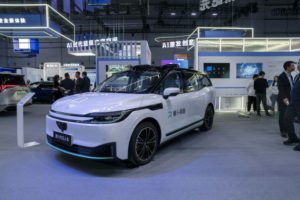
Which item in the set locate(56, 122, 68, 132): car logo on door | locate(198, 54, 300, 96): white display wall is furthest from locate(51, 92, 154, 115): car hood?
locate(198, 54, 300, 96): white display wall

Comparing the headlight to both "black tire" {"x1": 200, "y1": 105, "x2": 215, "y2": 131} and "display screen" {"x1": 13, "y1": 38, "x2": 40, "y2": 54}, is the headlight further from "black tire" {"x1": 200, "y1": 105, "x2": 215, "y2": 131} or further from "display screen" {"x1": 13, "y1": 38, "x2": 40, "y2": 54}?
"display screen" {"x1": 13, "y1": 38, "x2": 40, "y2": 54}

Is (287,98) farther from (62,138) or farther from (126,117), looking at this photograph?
(62,138)

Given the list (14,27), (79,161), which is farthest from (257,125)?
(14,27)

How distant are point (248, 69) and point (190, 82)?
5724 mm

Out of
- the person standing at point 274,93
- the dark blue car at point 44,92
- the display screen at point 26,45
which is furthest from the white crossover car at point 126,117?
the display screen at point 26,45

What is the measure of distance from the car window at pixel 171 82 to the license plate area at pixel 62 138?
160 centimetres

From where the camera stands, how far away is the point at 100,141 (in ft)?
11.3

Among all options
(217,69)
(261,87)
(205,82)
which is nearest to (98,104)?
(205,82)

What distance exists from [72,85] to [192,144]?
6.29 metres

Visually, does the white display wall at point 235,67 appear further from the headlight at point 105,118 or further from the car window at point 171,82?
the headlight at point 105,118

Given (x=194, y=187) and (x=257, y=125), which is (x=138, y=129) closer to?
(x=194, y=187)

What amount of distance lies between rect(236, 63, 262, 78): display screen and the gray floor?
5396 millimetres

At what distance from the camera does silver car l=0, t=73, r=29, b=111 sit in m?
8.63

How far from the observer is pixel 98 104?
3623 millimetres
